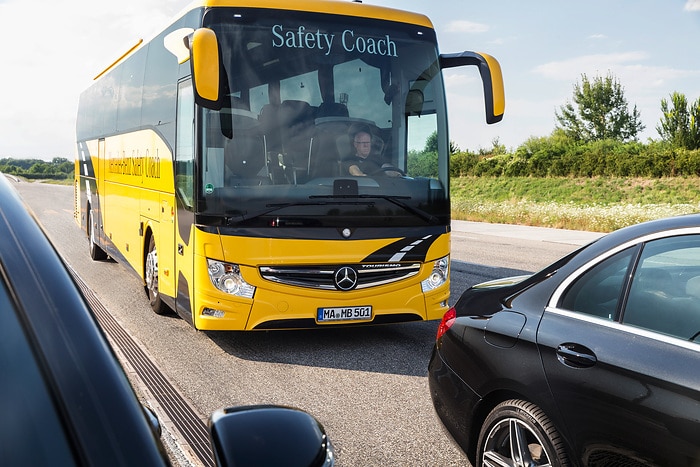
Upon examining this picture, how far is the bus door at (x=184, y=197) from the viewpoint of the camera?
6.93 meters

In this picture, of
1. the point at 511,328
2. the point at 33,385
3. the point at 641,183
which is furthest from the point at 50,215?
the point at 641,183

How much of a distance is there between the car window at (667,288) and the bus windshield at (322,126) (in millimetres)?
3923

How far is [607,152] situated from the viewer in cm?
4928

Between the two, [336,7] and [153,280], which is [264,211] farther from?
[153,280]

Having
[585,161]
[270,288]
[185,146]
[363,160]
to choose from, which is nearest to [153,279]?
[185,146]

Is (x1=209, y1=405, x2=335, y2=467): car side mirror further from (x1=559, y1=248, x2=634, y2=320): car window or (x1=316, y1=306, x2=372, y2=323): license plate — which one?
(x1=316, y1=306, x2=372, y2=323): license plate

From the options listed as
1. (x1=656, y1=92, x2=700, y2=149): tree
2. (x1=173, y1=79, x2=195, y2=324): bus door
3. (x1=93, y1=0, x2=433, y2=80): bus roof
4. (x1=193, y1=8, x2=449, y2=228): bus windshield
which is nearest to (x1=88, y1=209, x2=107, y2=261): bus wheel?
(x1=173, y1=79, x2=195, y2=324): bus door

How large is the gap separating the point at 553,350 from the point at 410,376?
121 inches

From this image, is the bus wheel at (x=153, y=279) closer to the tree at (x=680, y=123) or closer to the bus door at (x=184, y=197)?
the bus door at (x=184, y=197)

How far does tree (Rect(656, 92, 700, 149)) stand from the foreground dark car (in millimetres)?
55191

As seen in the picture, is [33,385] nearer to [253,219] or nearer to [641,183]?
[253,219]

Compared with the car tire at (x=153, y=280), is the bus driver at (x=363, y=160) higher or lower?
higher

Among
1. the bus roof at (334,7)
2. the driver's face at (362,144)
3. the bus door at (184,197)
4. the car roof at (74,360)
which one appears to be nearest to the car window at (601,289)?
the car roof at (74,360)

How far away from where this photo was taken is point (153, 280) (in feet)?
28.9
